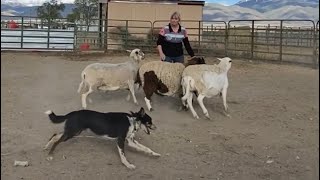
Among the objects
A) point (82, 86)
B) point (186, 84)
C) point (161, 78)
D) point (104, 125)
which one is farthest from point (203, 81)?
point (104, 125)

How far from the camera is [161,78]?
24.4ft

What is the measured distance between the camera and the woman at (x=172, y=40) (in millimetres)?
7555

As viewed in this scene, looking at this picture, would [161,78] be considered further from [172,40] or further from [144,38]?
[144,38]

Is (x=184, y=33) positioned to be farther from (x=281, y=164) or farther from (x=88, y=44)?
(x=88, y=44)

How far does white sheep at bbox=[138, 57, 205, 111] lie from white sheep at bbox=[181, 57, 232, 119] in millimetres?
176

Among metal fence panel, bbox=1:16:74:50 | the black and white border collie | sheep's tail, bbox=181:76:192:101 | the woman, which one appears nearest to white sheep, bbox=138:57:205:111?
sheep's tail, bbox=181:76:192:101

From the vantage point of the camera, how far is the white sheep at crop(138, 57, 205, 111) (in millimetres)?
7434

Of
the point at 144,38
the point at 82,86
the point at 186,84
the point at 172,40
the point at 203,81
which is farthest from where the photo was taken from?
the point at 144,38

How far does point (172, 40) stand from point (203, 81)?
0.90 meters

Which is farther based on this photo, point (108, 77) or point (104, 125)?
point (108, 77)

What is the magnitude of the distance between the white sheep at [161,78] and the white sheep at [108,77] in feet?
0.76

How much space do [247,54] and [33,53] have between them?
7.41 metres

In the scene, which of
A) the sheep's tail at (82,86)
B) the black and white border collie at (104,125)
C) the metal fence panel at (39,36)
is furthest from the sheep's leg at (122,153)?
the metal fence panel at (39,36)

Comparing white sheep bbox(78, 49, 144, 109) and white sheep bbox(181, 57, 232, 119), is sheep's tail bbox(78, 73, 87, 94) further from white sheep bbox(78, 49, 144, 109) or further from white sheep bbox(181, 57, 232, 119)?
white sheep bbox(181, 57, 232, 119)
